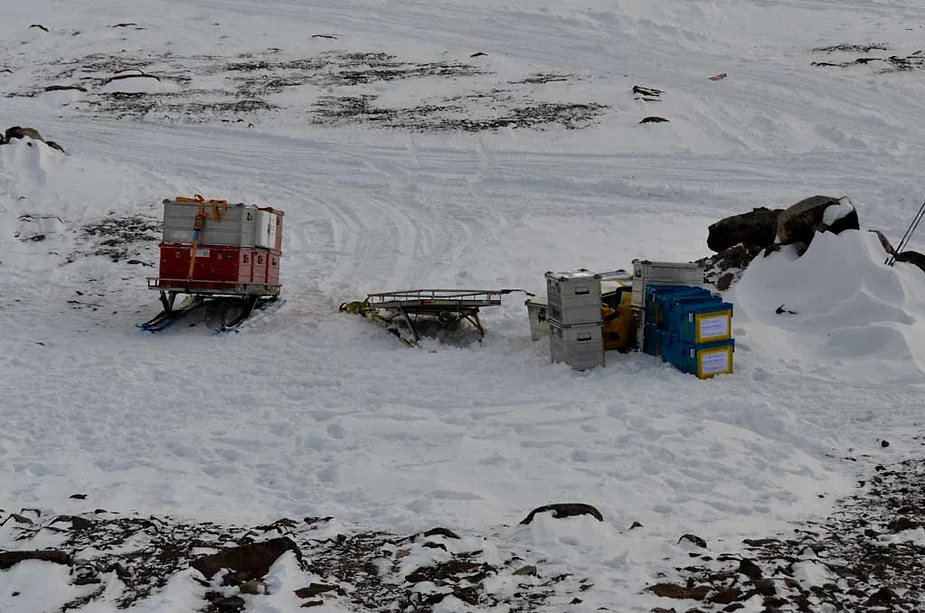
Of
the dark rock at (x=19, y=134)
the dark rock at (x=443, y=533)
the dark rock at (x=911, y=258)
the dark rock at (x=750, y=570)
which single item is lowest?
the dark rock at (x=443, y=533)

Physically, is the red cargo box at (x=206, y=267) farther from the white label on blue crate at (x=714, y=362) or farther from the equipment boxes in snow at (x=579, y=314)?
the white label on blue crate at (x=714, y=362)

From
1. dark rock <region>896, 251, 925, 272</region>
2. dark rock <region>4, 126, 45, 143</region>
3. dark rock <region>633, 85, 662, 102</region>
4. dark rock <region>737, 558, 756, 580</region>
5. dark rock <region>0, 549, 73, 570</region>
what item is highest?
dark rock <region>633, 85, 662, 102</region>

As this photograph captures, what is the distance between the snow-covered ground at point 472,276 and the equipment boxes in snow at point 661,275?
3.30ft

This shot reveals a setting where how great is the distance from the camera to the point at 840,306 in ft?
48.8

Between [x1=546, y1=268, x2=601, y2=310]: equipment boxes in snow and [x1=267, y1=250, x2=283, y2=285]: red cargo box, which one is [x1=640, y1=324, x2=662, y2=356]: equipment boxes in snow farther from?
[x1=267, y1=250, x2=283, y2=285]: red cargo box

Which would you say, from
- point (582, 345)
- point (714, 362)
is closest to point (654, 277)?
point (582, 345)

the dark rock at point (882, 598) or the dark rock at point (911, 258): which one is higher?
the dark rock at point (911, 258)

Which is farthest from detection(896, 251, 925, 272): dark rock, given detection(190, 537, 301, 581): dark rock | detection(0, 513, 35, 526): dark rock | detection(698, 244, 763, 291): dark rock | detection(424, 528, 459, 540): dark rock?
detection(0, 513, 35, 526): dark rock

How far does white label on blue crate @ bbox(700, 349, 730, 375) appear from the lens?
1350cm

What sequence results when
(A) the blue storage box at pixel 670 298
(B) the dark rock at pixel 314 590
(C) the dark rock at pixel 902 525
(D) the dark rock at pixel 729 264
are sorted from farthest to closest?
(D) the dark rock at pixel 729 264, (A) the blue storage box at pixel 670 298, (C) the dark rock at pixel 902 525, (B) the dark rock at pixel 314 590

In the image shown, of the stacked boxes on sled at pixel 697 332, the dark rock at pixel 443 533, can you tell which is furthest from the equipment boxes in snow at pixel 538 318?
the dark rock at pixel 443 533

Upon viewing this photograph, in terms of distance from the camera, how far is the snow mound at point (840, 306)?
540 inches

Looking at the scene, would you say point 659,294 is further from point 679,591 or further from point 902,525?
point 679,591

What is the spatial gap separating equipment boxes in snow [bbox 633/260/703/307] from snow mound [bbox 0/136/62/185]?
50.6ft
